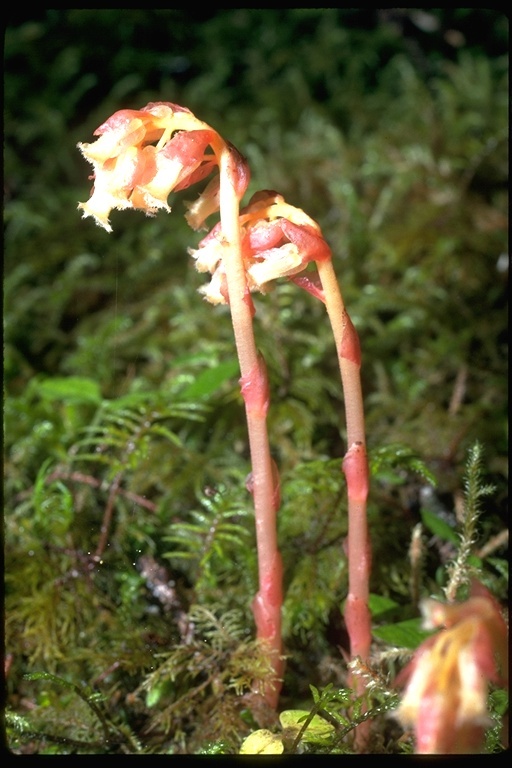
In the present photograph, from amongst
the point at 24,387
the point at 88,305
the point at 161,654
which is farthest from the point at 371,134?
the point at 161,654

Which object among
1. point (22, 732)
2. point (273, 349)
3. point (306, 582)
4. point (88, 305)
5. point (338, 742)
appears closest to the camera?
point (338, 742)

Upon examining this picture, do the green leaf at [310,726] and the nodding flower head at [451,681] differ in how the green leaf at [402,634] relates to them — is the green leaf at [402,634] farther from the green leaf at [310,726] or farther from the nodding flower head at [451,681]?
the nodding flower head at [451,681]

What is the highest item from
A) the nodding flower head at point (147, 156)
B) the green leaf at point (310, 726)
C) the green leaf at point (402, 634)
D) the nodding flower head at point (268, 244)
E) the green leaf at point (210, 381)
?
the nodding flower head at point (147, 156)

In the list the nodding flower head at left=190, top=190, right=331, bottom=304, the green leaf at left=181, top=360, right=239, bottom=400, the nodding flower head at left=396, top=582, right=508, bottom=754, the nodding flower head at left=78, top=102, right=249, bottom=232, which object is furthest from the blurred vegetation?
the nodding flower head at left=78, top=102, right=249, bottom=232

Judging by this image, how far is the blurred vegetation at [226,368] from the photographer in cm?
109

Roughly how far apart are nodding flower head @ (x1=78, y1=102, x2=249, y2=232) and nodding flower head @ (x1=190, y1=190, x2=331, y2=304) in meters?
0.05

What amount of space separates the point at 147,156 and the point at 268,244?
0.54 feet

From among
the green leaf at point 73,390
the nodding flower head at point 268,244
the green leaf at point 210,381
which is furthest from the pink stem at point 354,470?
the green leaf at point 73,390

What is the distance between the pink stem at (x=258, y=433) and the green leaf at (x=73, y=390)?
752mm

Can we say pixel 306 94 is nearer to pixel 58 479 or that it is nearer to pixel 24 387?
pixel 24 387

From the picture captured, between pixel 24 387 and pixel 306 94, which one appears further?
pixel 306 94

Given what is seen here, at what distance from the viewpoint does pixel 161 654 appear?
1023mm

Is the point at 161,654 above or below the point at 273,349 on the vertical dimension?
below

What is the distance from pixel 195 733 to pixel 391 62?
3.06 m
